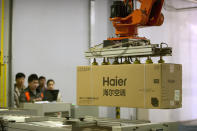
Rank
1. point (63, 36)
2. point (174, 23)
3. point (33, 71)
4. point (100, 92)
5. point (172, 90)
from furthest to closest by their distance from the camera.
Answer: point (174, 23) → point (63, 36) → point (33, 71) → point (100, 92) → point (172, 90)

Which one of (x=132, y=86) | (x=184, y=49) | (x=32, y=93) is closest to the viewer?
(x=132, y=86)

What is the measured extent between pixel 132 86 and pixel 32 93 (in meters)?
4.30

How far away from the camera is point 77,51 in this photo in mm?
10219

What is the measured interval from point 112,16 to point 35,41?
5.51m

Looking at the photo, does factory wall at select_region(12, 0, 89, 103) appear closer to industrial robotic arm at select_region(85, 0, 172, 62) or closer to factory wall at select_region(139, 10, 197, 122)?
factory wall at select_region(139, 10, 197, 122)

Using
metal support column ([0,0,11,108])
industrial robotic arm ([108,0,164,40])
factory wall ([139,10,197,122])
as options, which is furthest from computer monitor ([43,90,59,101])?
factory wall ([139,10,197,122])

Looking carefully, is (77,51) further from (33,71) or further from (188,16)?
(188,16)

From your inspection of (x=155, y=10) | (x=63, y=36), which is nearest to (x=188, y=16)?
(x=63, y=36)

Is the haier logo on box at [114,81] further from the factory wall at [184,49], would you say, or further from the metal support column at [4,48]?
the factory wall at [184,49]

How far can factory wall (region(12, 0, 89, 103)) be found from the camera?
8812mm

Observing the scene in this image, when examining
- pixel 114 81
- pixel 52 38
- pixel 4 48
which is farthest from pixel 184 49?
pixel 114 81

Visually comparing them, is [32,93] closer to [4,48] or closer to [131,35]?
[4,48]

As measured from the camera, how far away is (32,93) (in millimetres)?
7441

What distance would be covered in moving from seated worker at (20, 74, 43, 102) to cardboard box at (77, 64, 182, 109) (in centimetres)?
354
